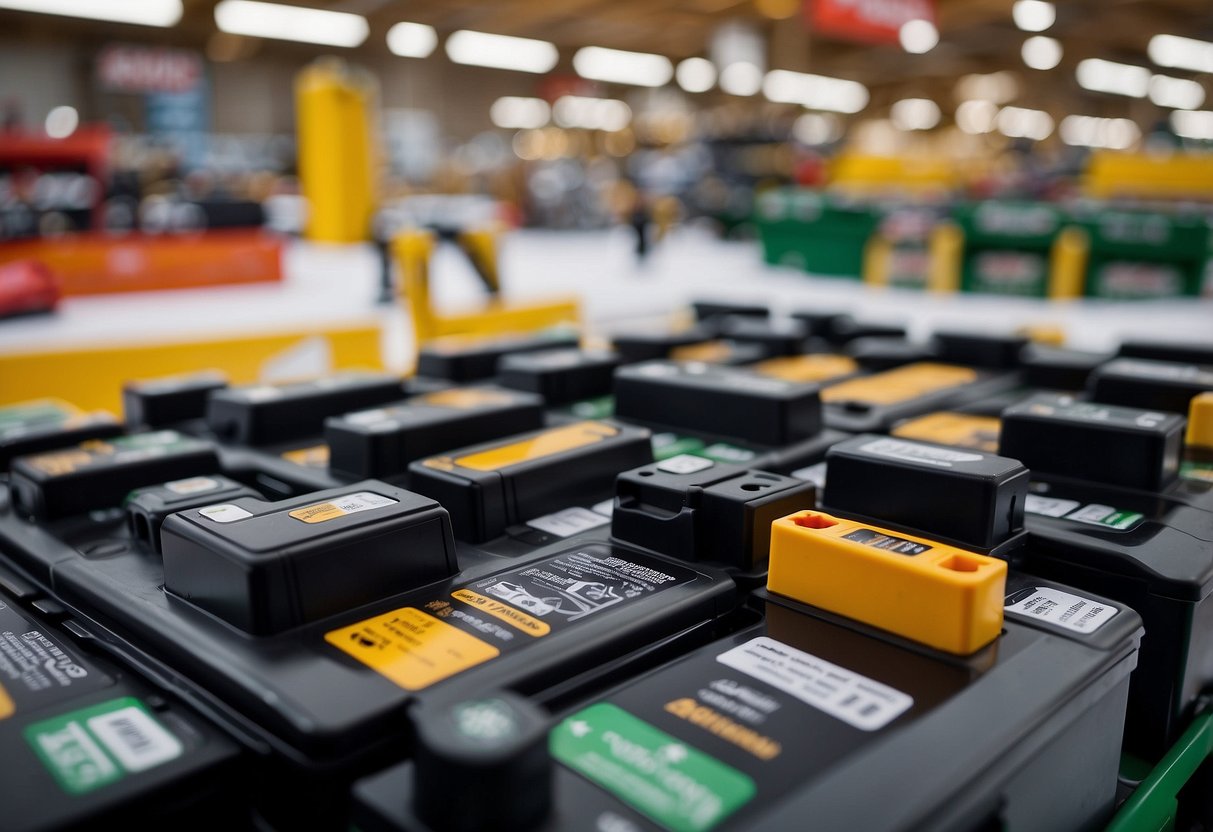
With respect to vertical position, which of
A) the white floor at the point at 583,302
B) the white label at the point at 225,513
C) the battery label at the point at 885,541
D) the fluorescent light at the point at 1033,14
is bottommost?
the white floor at the point at 583,302

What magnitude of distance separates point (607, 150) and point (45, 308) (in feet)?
42.7

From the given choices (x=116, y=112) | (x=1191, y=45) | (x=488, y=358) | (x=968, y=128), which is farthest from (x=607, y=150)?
(x=488, y=358)

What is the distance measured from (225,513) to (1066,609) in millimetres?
Answer: 627

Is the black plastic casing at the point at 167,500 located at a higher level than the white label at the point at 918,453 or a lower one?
lower

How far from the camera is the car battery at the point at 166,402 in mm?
1219

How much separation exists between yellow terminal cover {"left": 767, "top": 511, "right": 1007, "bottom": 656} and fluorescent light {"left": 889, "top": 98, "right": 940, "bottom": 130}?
2436 cm

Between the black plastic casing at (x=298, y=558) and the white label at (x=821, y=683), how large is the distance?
9.6 inches

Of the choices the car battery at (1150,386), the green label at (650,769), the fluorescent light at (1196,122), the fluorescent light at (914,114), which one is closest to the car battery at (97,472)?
the green label at (650,769)

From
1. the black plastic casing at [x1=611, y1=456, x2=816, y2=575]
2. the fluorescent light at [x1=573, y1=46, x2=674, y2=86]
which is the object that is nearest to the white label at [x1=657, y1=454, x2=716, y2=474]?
the black plastic casing at [x1=611, y1=456, x2=816, y2=575]

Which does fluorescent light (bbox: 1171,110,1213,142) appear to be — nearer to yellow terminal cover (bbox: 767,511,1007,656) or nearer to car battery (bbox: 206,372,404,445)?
car battery (bbox: 206,372,404,445)

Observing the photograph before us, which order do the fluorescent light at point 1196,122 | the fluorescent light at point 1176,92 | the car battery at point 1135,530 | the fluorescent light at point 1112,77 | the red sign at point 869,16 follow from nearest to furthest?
the car battery at point 1135,530 → the red sign at point 869,16 → the fluorescent light at point 1196,122 → the fluorescent light at point 1112,77 → the fluorescent light at point 1176,92

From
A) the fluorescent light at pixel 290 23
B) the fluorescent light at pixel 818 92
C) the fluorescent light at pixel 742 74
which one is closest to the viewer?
the fluorescent light at pixel 742 74

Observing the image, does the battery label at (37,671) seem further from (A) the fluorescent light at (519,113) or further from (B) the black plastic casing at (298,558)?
(A) the fluorescent light at (519,113)

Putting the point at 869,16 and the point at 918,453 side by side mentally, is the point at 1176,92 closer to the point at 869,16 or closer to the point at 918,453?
the point at 869,16
